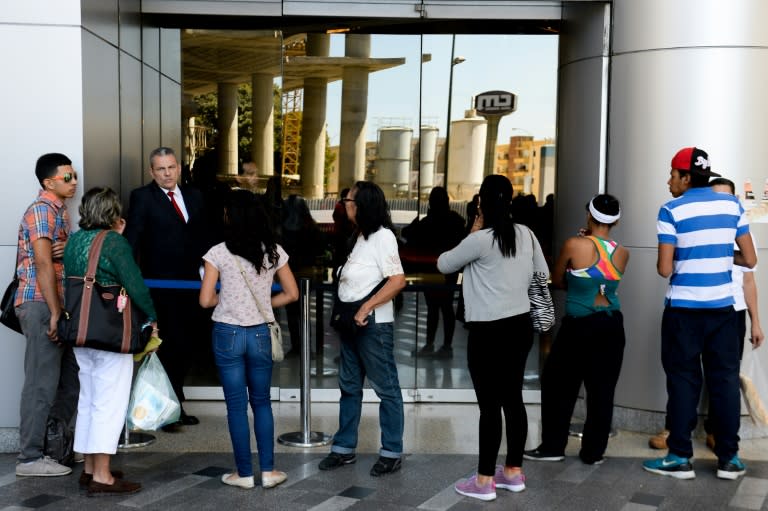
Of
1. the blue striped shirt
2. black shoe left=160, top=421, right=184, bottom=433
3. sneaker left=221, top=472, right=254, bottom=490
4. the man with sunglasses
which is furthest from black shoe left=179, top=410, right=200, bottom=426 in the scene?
the blue striped shirt

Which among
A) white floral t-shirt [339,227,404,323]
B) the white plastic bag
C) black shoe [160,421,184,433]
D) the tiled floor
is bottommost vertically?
black shoe [160,421,184,433]

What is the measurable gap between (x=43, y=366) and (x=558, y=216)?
411 centimetres

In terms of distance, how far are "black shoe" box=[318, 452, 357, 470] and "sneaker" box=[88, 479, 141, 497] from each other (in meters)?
1.13

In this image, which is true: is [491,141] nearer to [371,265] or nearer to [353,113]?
[353,113]

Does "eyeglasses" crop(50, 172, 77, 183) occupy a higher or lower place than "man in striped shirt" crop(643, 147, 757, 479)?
higher

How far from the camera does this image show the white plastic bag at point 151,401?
5.21m

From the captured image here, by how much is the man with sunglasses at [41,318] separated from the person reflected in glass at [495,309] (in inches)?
90.8

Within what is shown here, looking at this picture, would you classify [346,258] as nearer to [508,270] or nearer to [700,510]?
[508,270]

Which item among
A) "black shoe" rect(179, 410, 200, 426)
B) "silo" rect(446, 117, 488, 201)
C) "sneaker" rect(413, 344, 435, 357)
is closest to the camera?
"black shoe" rect(179, 410, 200, 426)

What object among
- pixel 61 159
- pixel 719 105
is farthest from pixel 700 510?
pixel 61 159

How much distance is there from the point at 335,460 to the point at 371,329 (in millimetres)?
898

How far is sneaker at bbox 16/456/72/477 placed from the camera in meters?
5.52

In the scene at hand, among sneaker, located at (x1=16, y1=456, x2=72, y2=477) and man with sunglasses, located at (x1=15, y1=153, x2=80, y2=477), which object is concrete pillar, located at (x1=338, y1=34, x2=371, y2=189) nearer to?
man with sunglasses, located at (x1=15, y1=153, x2=80, y2=477)

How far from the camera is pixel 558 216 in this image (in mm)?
7496
